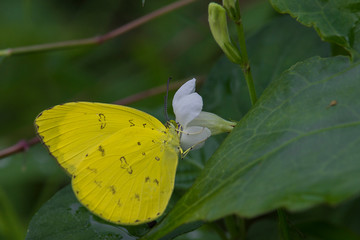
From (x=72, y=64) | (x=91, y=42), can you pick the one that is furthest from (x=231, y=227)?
(x=72, y=64)

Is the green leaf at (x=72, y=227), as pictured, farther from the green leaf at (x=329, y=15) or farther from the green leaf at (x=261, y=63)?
Answer: the green leaf at (x=329, y=15)

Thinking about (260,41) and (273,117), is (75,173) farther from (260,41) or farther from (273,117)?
(260,41)

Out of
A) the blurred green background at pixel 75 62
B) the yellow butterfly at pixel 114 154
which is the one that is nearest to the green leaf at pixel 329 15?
the yellow butterfly at pixel 114 154

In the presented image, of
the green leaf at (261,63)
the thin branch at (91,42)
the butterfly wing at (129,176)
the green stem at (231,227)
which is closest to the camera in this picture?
the butterfly wing at (129,176)

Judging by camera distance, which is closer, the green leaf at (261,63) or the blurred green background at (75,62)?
the green leaf at (261,63)

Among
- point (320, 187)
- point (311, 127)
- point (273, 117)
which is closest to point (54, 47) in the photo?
point (273, 117)

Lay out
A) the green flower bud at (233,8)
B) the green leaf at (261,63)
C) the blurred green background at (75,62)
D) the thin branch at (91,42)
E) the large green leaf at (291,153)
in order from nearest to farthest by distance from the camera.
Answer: the large green leaf at (291,153)
the green flower bud at (233,8)
the green leaf at (261,63)
the thin branch at (91,42)
the blurred green background at (75,62)

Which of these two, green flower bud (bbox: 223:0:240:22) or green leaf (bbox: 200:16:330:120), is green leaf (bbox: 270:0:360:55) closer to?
green flower bud (bbox: 223:0:240:22)

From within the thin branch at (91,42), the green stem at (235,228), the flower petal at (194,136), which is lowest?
the green stem at (235,228)
